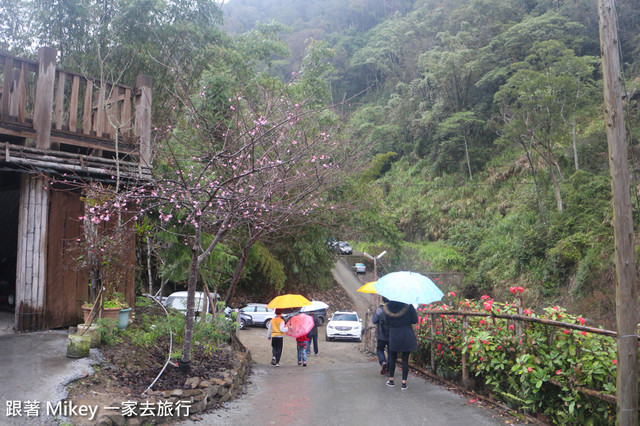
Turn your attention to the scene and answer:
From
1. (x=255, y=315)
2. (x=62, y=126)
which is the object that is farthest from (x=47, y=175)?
(x=255, y=315)

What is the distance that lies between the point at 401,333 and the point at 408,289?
659 millimetres

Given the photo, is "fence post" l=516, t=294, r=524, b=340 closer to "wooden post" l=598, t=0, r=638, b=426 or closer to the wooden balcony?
"wooden post" l=598, t=0, r=638, b=426

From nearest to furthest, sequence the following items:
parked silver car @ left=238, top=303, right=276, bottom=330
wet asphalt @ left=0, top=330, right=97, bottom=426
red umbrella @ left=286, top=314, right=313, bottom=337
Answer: wet asphalt @ left=0, top=330, right=97, bottom=426, red umbrella @ left=286, top=314, right=313, bottom=337, parked silver car @ left=238, top=303, right=276, bottom=330

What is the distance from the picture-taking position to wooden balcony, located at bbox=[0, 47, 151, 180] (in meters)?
7.07

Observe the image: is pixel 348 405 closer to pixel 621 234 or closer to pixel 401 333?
pixel 401 333

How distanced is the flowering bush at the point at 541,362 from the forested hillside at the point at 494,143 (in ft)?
23.9

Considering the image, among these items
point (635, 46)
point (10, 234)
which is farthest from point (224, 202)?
point (635, 46)

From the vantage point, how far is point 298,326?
9.99 metres

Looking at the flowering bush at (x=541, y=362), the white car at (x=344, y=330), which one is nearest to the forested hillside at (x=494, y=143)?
the white car at (x=344, y=330)

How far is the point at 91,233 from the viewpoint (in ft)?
21.6

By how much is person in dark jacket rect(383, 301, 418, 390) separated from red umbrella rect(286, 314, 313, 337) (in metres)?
3.00

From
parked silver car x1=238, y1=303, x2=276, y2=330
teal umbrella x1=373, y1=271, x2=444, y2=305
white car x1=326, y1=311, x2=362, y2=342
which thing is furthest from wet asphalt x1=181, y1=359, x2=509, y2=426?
parked silver car x1=238, y1=303, x2=276, y2=330

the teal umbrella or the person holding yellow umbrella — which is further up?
the teal umbrella

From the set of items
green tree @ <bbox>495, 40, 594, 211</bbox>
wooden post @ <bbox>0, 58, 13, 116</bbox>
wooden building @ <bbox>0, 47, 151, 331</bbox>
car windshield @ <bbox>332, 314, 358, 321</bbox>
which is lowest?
car windshield @ <bbox>332, 314, 358, 321</bbox>
